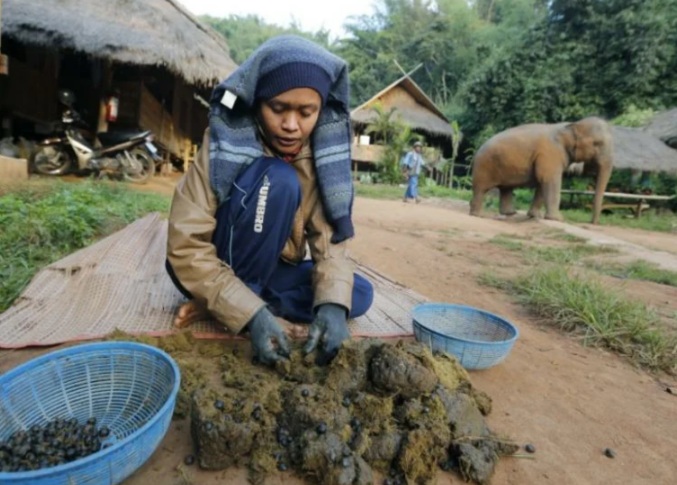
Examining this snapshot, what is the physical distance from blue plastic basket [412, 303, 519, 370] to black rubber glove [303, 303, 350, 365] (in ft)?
1.23

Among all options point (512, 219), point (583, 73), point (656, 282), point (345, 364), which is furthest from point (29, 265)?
point (583, 73)

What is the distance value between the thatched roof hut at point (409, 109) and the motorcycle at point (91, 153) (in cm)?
1161

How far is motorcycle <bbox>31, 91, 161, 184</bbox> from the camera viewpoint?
7.11 metres

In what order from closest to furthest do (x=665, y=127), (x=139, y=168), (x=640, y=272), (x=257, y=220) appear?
(x=257, y=220) < (x=640, y=272) < (x=139, y=168) < (x=665, y=127)

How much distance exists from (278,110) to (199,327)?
1019mm

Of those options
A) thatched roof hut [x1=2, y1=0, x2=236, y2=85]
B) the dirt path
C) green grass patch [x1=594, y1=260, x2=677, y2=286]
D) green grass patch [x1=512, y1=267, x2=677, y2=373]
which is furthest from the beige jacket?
thatched roof hut [x1=2, y1=0, x2=236, y2=85]

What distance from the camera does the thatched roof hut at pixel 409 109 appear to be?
724 inches

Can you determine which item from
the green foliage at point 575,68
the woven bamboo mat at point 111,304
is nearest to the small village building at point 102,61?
the woven bamboo mat at point 111,304

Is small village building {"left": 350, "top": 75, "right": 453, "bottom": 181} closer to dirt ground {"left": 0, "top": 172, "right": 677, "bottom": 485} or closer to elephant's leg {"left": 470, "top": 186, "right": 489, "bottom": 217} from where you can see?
elephant's leg {"left": 470, "top": 186, "right": 489, "bottom": 217}

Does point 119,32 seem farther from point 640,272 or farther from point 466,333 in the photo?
point 640,272

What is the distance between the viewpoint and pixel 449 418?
1345 mm

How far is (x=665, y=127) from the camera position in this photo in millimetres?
12320

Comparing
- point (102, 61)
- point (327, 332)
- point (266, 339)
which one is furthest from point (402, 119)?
point (266, 339)

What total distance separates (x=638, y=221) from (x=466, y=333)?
10125mm
